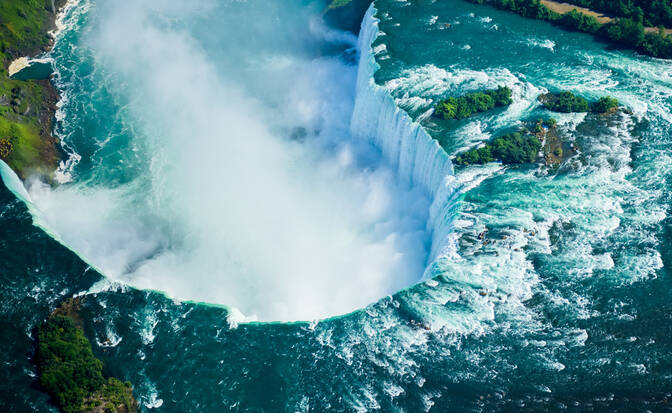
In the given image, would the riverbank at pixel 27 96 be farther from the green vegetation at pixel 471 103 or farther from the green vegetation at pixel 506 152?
the green vegetation at pixel 506 152

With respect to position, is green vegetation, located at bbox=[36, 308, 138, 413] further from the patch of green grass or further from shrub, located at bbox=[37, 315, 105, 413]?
the patch of green grass

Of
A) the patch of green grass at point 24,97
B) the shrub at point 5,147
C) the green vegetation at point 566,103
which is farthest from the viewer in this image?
the patch of green grass at point 24,97

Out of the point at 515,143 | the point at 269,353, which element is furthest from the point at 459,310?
the point at 515,143

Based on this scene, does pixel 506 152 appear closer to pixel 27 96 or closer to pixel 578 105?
pixel 578 105

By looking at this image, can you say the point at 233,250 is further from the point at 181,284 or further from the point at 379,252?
the point at 379,252

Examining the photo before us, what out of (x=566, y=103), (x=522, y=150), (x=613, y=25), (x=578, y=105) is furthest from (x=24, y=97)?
(x=613, y=25)

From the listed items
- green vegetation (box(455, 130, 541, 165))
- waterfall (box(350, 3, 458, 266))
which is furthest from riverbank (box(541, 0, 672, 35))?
green vegetation (box(455, 130, 541, 165))

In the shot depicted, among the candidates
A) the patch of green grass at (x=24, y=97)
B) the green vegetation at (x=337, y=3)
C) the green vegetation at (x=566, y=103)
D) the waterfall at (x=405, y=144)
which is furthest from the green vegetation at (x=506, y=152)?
the patch of green grass at (x=24, y=97)
